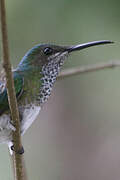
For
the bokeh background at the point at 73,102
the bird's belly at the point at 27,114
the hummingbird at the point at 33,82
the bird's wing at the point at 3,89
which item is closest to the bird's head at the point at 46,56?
the hummingbird at the point at 33,82

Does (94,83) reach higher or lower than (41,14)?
lower

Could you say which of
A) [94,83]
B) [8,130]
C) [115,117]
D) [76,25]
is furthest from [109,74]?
[8,130]

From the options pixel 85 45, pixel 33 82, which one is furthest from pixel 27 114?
pixel 85 45

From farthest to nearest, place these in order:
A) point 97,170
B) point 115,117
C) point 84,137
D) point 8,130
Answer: point 115,117 < point 84,137 < point 97,170 < point 8,130

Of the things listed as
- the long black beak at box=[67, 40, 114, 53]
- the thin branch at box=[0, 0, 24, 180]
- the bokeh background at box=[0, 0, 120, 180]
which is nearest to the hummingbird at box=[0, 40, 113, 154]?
the long black beak at box=[67, 40, 114, 53]

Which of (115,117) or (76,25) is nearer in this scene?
(76,25)

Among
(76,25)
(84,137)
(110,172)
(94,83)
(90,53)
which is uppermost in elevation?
(76,25)

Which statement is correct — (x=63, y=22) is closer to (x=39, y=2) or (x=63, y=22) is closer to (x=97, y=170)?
(x=39, y=2)
